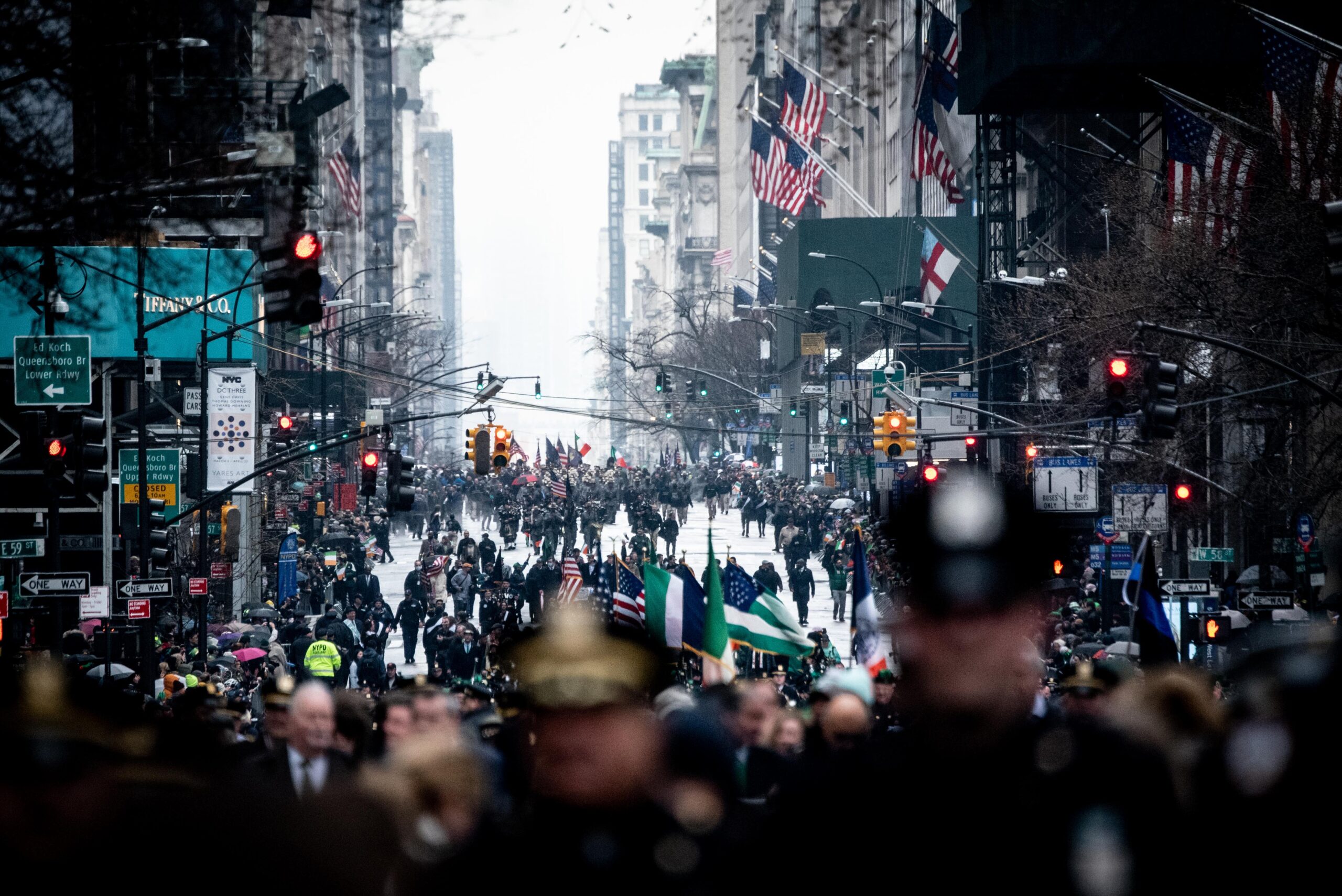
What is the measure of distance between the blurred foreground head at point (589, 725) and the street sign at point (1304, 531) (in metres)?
26.9

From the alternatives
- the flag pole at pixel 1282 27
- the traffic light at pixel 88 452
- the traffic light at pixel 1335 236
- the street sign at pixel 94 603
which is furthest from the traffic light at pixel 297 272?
the flag pole at pixel 1282 27

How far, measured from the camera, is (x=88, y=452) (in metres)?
21.9

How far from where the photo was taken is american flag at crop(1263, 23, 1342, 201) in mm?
21109

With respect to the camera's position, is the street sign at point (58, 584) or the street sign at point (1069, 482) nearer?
the street sign at point (58, 584)

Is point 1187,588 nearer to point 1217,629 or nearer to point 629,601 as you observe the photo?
point 1217,629

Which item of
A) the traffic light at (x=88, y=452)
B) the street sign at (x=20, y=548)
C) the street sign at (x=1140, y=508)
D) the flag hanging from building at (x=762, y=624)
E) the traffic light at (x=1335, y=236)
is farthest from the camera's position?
the street sign at (x=1140, y=508)

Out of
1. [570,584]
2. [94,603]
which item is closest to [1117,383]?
[570,584]

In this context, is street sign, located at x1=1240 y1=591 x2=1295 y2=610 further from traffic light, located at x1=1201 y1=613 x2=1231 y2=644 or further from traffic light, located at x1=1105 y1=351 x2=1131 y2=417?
traffic light, located at x1=1105 y1=351 x2=1131 y2=417

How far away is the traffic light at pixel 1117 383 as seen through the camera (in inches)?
891

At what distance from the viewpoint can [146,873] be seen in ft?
9.24

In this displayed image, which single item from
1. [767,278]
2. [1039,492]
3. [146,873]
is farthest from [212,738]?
[767,278]

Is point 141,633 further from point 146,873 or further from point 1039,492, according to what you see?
point 146,873

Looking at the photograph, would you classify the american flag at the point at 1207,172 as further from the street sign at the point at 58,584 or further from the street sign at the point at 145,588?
the street sign at the point at 58,584

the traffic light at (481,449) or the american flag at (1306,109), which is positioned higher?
the american flag at (1306,109)
